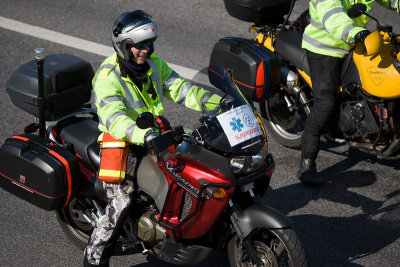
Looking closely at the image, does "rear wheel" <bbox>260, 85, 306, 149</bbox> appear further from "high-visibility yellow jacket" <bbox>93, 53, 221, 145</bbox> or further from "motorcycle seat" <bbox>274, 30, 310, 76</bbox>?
"high-visibility yellow jacket" <bbox>93, 53, 221, 145</bbox>

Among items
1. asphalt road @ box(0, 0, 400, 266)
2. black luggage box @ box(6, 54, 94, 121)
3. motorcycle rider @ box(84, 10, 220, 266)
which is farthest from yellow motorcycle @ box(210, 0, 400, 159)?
black luggage box @ box(6, 54, 94, 121)

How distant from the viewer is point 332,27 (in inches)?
241

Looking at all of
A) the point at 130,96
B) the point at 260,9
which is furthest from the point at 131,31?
the point at 260,9

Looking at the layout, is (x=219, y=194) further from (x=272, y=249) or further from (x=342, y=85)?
(x=342, y=85)

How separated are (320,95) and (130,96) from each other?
2284mm

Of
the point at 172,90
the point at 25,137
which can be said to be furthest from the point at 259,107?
the point at 25,137

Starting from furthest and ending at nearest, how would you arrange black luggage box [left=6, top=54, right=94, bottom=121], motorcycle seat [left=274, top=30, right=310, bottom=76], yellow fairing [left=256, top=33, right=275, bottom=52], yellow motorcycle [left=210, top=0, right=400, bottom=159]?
yellow fairing [left=256, top=33, right=275, bottom=52]
motorcycle seat [left=274, top=30, right=310, bottom=76]
yellow motorcycle [left=210, top=0, right=400, bottom=159]
black luggage box [left=6, top=54, right=94, bottom=121]

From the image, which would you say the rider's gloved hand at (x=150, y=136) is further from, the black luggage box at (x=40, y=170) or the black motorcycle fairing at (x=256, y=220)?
the black luggage box at (x=40, y=170)

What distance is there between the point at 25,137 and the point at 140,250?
1.19 metres

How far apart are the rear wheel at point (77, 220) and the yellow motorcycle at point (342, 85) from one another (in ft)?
6.34

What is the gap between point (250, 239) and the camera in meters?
4.81

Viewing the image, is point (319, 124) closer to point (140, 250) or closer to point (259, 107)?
point (259, 107)

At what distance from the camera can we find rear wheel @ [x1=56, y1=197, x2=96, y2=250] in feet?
17.9

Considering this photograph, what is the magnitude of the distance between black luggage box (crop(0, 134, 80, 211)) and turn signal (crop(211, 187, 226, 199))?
1121 millimetres
